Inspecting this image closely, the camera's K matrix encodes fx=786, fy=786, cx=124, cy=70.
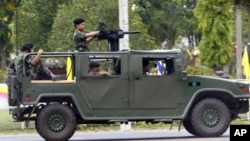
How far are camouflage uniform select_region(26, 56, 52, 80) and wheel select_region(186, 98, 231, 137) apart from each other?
3079mm

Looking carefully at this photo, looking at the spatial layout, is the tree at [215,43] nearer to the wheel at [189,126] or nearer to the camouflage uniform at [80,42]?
the wheel at [189,126]

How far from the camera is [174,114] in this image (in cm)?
1596

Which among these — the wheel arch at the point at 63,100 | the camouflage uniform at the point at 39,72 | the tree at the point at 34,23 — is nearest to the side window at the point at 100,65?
the wheel arch at the point at 63,100

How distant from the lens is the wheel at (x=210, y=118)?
16031 mm

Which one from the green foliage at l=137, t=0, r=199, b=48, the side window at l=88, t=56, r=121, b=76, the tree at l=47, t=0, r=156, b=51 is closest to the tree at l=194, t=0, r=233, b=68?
the green foliage at l=137, t=0, r=199, b=48

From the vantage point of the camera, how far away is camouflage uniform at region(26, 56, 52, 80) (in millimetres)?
15641

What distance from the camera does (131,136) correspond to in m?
17.3

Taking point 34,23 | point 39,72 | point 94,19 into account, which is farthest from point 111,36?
point 34,23

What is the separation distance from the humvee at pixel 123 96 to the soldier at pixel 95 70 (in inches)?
3.5

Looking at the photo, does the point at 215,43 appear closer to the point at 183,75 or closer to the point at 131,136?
the point at 131,136

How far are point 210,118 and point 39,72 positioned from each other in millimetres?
3626

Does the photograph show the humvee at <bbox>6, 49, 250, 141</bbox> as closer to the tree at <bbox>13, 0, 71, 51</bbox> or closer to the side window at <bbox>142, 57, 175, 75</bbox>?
the side window at <bbox>142, 57, 175, 75</bbox>

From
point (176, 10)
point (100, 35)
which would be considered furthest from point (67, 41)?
point (176, 10)

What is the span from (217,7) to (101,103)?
307cm
